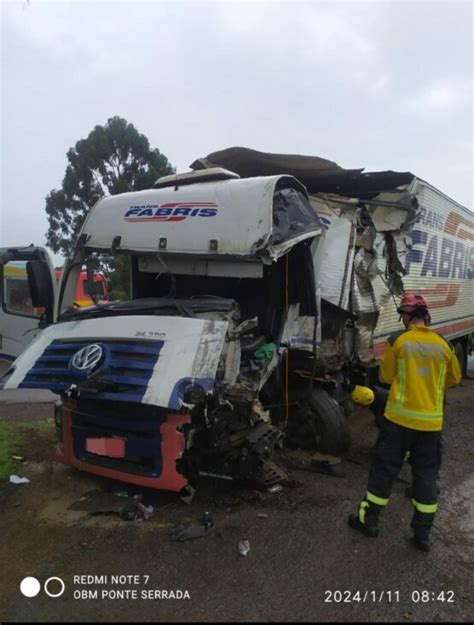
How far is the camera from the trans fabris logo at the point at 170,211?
4.19 metres

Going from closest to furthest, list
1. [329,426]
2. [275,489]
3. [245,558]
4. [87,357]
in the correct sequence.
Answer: [245,558], [87,357], [275,489], [329,426]

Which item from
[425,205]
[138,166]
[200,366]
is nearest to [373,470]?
[200,366]

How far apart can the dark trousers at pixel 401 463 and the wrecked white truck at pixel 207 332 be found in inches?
33.9

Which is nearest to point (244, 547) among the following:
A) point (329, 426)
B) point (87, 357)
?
point (87, 357)

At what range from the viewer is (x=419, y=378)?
331 cm

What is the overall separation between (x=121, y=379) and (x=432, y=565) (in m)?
2.28

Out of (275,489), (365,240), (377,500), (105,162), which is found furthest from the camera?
(105,162)

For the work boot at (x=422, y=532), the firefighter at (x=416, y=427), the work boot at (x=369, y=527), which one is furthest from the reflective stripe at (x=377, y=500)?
the work boot at (x=422, y=532)

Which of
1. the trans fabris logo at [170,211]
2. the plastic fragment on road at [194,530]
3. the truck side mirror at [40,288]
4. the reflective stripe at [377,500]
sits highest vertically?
the trans fabris logo at [170,211]

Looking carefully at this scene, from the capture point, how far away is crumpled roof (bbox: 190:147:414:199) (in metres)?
5.65

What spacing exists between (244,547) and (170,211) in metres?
2.73

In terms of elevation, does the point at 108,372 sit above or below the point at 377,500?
above
